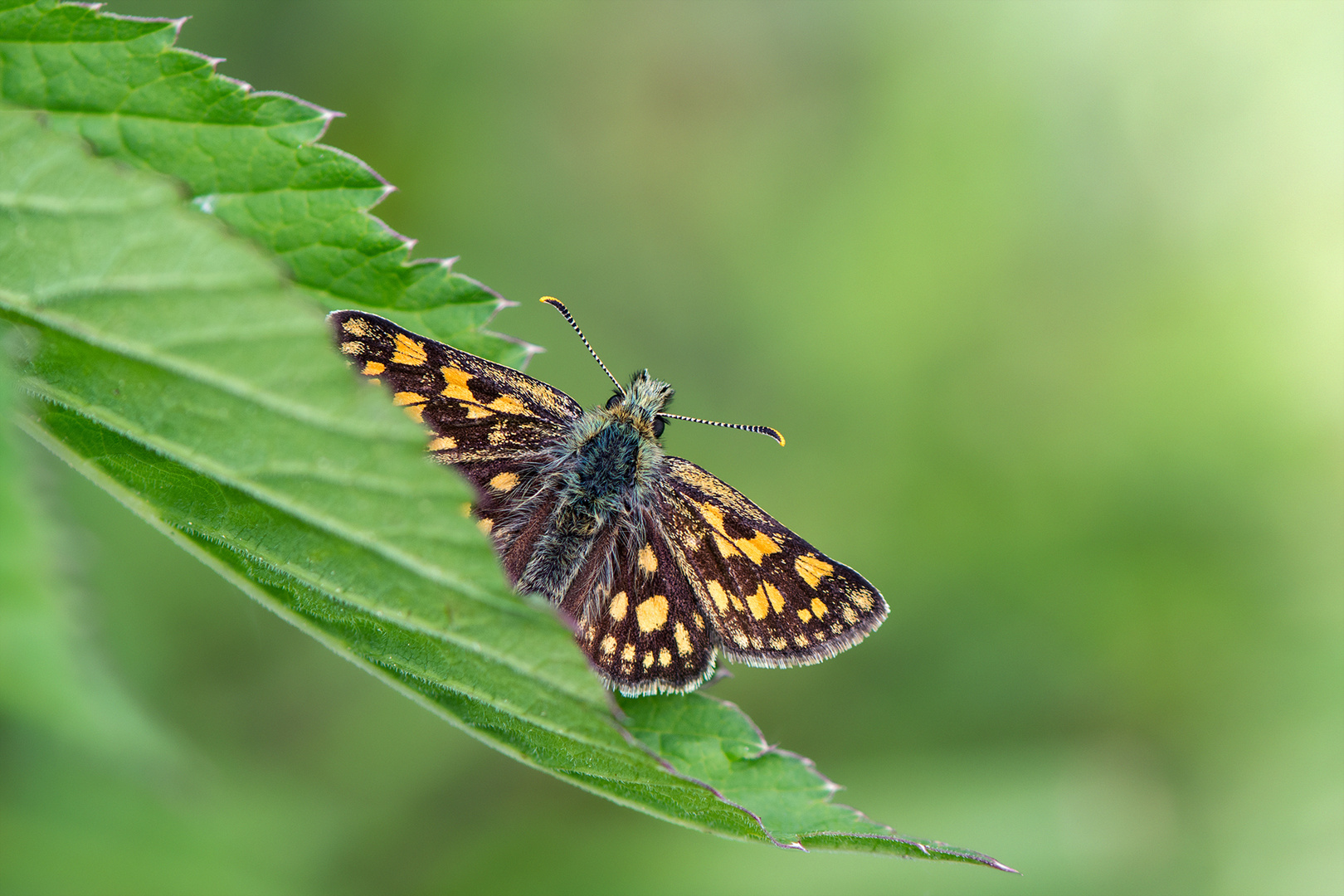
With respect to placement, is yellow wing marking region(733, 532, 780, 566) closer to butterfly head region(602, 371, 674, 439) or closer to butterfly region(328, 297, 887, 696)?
butterfly region(328, 297, 887, 696)

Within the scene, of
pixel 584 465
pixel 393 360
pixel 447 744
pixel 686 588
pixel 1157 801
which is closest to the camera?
pixel 393 360

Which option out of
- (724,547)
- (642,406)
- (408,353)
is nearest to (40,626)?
(408,353)

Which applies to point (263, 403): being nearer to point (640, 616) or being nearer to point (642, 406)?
point (640, 616)

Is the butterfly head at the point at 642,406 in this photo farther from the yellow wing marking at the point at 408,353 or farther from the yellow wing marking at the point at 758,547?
the yellow wing marking at the point at 408,353

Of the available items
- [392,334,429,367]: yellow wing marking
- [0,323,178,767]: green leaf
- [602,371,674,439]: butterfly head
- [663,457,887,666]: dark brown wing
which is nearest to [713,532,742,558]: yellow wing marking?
[663,457,887,666]: dark brown wing

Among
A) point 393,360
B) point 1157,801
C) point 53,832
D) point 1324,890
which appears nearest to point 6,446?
point 393,360

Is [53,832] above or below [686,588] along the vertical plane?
below

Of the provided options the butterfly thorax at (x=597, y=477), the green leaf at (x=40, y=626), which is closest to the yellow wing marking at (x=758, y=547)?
the butterfly thorax at (x=597, y=477)

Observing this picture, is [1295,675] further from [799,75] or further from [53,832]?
[53,832]
